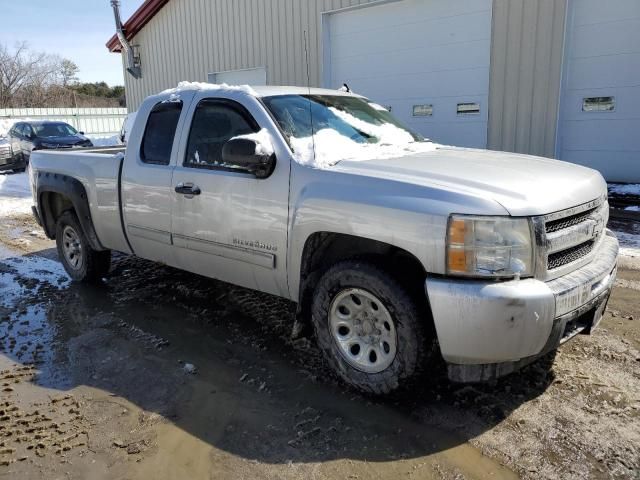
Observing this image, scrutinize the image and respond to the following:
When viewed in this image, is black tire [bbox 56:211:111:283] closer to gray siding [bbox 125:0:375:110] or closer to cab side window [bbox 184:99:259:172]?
cab side window [bbox 184:99:259:172]

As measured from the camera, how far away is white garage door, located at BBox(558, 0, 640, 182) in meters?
8.30

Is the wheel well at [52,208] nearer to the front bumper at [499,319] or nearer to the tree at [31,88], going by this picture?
the front bumper at [499,319]

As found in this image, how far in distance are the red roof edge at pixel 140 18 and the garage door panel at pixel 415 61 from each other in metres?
7.30

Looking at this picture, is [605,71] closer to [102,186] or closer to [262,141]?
[262,141]

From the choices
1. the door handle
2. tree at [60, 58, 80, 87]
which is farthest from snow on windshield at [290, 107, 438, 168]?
tree at [60, 58, 80, 87]

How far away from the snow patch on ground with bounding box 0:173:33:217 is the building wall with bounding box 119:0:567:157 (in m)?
4.97

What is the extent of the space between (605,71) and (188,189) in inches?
289

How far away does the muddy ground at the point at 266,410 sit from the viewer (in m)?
2.73

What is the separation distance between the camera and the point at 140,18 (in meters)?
16.8

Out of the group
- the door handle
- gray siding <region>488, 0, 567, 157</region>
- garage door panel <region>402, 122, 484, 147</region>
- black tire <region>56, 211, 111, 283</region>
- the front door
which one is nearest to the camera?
the front door

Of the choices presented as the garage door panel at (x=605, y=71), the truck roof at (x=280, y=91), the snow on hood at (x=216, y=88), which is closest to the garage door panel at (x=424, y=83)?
the garage door panel at (x=605, y=71)

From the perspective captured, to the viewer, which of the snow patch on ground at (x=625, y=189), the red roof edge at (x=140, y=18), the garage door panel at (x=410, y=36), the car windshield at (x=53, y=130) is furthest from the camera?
the car windshield at (x=53, y=130)

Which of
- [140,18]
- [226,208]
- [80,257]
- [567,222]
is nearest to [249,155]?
[226,208]

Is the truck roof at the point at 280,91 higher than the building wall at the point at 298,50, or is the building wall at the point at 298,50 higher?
the building wall at the point at 298,50
